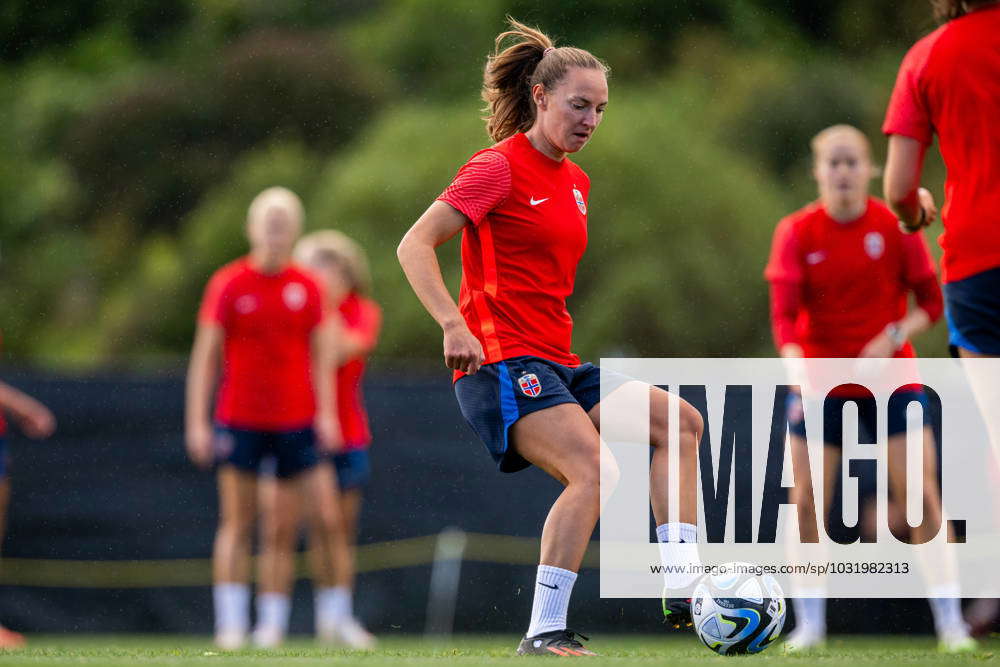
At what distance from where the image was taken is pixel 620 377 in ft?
16.1

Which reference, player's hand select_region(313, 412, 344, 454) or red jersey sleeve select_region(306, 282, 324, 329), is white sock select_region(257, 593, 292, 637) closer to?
player's hand select_region(313, 412, 344, 454)

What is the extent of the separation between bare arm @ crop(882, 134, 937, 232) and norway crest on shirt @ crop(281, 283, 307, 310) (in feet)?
14.3

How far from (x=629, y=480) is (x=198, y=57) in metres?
23.7

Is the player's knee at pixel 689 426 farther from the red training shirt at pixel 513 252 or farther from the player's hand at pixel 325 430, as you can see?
the player's hand at pixel 325 430

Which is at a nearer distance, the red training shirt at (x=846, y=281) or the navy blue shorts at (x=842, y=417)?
the navy blue shorts at (x=842, y=417)

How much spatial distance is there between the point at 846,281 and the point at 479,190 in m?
2.70

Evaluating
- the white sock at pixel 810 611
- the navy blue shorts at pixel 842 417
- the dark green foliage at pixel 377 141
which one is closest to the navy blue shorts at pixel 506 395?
the navy blue shorts at pixel 842 417

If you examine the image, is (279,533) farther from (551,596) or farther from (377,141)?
(377,141)

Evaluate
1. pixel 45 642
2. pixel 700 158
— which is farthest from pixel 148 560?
pixel 700 158

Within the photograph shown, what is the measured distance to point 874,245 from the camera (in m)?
6.70

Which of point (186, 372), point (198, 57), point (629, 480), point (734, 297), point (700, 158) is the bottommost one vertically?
point (629, 480)

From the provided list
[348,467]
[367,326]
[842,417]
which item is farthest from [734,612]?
[367,326]

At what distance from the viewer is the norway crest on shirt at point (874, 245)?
6684 millimetres

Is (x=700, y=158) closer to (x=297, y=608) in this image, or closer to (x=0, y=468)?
(x=297, y=608)
